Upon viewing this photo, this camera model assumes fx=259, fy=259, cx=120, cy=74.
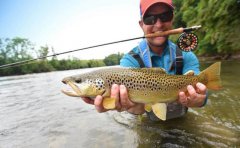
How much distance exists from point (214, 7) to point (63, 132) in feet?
53.8

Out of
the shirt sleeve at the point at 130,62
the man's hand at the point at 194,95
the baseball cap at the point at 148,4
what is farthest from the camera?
the shirt sleeve at the point at 130,62

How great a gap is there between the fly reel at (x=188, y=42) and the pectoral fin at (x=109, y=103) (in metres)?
1.79

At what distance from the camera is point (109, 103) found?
9.78 feet

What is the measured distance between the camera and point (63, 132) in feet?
18.3

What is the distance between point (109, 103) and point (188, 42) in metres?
1.90

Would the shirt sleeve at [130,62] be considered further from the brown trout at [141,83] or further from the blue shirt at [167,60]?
the brown trout at [141,83]

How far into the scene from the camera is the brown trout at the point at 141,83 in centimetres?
299

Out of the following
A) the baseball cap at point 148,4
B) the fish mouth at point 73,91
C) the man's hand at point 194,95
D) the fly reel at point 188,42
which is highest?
the baseball cap at point 148,4

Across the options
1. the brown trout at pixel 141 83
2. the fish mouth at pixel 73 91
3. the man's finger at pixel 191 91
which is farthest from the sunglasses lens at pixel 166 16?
the fish mouth at pixel 73 91

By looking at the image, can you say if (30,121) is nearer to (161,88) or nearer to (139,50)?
(139,50)

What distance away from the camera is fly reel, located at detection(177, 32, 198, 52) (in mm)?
4152

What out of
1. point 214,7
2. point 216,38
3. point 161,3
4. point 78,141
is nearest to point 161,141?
point 78,141

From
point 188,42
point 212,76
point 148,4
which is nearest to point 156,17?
point 148,4

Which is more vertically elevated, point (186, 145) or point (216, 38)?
point (216, 38)
